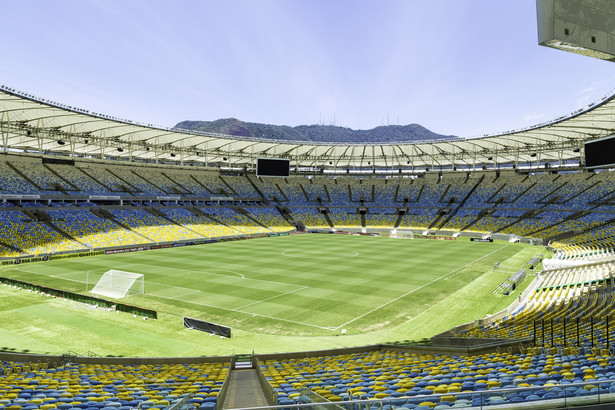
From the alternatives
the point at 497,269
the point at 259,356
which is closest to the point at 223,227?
the point at 497,269

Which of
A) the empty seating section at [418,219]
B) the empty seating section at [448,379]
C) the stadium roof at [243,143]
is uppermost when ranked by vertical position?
the stadium roof at [243,143]

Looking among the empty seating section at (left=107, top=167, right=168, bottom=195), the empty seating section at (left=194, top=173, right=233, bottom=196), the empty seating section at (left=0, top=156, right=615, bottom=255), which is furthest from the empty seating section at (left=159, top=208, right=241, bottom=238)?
the empty seating section at (left=194, top=173, right=233, bottom=196)

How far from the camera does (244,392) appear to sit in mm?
10602

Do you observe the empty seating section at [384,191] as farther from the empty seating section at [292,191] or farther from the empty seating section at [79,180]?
the empty seating section at [79,180]

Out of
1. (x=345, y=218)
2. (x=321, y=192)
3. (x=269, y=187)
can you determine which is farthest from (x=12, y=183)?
(x=321, y=192)

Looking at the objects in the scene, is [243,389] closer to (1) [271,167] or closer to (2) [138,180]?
(1) [271,167]

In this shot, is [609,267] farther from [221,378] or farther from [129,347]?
[129,347]

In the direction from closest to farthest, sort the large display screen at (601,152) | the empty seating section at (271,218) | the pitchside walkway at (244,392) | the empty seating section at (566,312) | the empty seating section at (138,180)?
the pitchside walkway at (244,392) < the empty seating section at (566,312) < the large display screen at (601,152) < the empty seating section at (138,180) < the empty seating section at (271,218)

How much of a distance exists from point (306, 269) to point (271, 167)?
125ft

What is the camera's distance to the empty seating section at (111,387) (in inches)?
303

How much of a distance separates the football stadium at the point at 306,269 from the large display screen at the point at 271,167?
43 cm

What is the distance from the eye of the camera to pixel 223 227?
215 feet

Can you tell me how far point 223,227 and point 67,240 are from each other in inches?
950

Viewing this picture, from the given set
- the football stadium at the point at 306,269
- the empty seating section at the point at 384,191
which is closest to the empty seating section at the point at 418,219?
the football stadium at the point at 306,269
